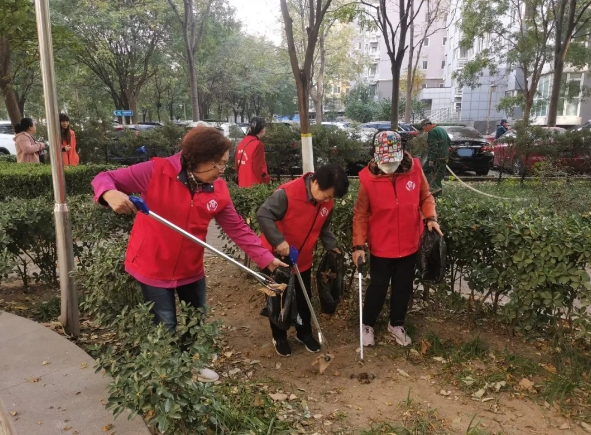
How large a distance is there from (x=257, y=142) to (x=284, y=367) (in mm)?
→ 3011

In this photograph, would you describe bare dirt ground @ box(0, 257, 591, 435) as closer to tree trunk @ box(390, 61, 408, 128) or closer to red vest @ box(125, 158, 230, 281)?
red vest @ box(125, 158, 230, 281)

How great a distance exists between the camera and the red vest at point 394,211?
3.41 m

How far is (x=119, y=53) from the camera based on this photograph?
75.0 feet

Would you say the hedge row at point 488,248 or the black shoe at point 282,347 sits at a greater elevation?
the hedge row at point 488,248

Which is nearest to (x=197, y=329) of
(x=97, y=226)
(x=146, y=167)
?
(x=146, y=167)

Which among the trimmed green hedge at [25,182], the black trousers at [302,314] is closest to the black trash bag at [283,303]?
the black trousers at [302,314]

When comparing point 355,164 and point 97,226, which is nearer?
point 97,226

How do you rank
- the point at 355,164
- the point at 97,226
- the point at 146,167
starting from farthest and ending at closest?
1. the point at 355,164
2. the point at 97,226
3. the point at 146,167

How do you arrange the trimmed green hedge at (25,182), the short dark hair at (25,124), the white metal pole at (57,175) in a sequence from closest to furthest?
the white metal pole at (57,175) → the trimmed green hedge at (25,182) → the short dark hair at (25,124)

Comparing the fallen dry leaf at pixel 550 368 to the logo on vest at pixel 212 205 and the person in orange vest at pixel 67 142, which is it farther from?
the person in orange vest at pixel 67 142

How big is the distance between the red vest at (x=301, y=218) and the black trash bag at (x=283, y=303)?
221 millimetres

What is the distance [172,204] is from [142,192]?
162mm

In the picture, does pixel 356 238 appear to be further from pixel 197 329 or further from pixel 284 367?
pixel 197 329

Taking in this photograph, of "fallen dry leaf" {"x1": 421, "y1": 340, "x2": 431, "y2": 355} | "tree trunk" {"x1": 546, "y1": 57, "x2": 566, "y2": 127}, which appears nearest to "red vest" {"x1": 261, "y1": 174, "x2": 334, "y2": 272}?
"fallen dry leaf" {"x1": 421, "y1": 340, "x2": 431, "y2": 355}
